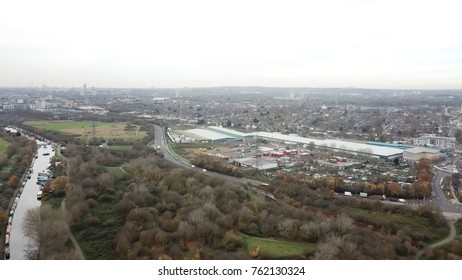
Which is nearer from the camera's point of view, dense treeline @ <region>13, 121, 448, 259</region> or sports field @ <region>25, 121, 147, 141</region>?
dense treeline @ <region>13, 121, 448, 259</region>

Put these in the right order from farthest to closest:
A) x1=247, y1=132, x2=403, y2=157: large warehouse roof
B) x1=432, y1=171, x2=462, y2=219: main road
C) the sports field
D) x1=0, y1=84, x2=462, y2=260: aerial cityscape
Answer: the sports field < x1=247, y1=132, x2=403, y2=157: large warehouse roof < x1=432, y1=171, x2=462, y2=219: main road < x1=0, y1=84, x2=462, y2=260: aerial cityscape

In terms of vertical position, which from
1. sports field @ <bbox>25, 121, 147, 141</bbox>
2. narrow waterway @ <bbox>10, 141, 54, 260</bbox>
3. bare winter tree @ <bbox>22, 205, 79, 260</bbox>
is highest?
sports field @ <bbox>25, 121, 147, 141</bbox>

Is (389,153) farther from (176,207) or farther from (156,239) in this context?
(156,239)

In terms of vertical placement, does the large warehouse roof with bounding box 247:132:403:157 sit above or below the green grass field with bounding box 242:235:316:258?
above

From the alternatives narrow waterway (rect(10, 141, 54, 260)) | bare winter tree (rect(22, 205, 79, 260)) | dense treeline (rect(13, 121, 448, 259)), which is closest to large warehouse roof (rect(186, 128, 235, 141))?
narrow waterway (rect(10, 141, 54, 260))

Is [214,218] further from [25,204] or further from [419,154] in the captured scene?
[419,154]

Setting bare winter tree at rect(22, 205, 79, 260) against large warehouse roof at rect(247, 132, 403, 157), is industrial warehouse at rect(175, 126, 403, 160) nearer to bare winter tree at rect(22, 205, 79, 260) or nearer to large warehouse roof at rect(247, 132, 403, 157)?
large warehouse roof at rect(247, 132, 403, 157)

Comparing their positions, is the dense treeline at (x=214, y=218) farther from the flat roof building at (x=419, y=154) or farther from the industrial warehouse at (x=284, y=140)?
the industrial warehouse at (x=284, y=140)
